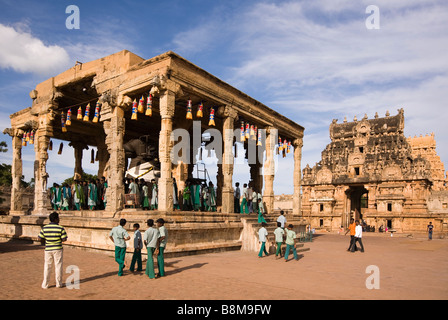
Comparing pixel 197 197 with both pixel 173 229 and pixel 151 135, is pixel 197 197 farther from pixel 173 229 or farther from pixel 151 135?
pixel 151 135

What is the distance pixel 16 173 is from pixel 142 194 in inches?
303

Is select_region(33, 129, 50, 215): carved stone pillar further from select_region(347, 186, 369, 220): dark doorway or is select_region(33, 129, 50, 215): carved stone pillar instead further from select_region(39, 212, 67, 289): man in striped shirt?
select_region(347, 186, 369, 220): dark doorway

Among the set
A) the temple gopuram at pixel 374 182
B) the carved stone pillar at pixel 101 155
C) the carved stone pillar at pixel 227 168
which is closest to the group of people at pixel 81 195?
the carved stone pillar at pixel 101 155

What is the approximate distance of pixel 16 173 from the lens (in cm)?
1716

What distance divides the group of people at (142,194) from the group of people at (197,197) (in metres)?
1.37

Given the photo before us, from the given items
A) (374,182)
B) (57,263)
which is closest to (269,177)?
(57,263)

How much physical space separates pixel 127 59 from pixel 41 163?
635cm

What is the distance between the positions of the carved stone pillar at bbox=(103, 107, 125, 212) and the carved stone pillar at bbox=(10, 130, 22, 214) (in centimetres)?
713

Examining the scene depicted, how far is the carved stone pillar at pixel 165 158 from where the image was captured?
11062mm

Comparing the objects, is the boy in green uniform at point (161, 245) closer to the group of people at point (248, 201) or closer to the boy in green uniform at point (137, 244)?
the boy in green uniform at point (137, 244)

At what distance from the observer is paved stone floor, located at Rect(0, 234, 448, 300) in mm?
6203

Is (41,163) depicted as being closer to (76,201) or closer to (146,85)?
(76,201)
